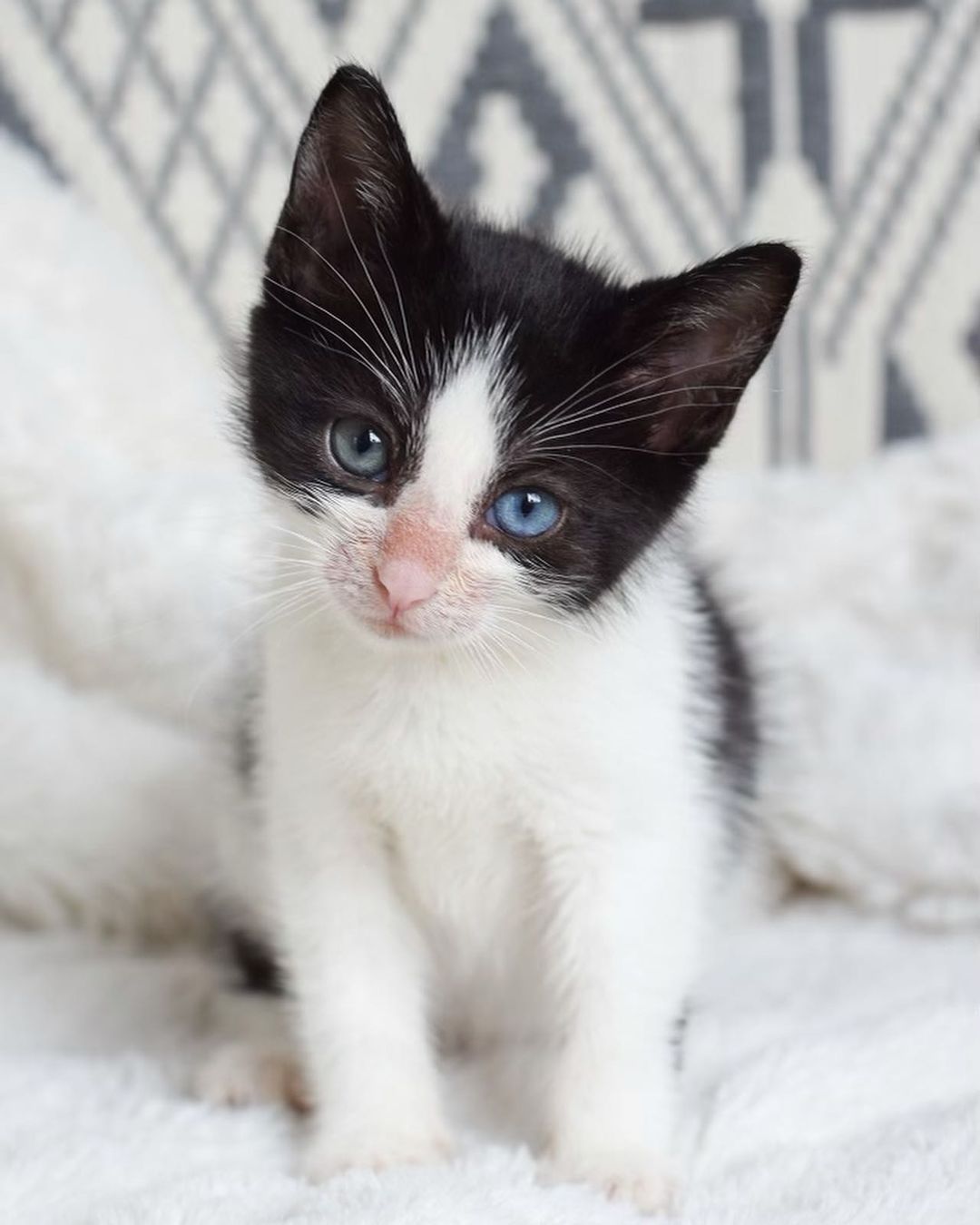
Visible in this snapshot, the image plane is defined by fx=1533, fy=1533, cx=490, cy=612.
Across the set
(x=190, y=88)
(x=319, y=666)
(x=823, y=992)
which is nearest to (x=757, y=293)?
(x=319, y=666)

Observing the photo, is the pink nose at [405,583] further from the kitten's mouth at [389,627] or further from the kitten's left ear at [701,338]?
the kitten's left ear at [701,338]

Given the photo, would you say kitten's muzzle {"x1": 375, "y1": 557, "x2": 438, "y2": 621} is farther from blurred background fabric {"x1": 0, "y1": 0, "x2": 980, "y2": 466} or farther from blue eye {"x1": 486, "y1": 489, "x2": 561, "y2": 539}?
blurred background fabric {"x1": 0, "y1": 0, "x2": 980, "y2": 466}

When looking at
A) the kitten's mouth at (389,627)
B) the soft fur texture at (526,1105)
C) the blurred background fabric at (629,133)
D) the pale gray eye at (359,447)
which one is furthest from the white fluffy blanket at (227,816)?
the pale gray eye at (359,447)

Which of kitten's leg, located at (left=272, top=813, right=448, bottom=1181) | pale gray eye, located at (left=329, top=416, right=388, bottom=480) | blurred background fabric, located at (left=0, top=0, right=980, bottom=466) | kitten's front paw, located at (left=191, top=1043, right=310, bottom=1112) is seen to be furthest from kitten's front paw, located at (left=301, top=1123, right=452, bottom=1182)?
blurred background fabric, located at (left=0, top=0, right=980, bottom=466)

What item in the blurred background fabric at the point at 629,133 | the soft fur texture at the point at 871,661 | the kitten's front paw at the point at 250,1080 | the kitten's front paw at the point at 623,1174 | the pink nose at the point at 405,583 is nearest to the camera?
the pink nose at the point at 405,583

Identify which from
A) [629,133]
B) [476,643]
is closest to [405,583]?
[476,643]

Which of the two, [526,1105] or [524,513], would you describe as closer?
[524,513]

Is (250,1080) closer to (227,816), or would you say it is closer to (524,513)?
(227,816)

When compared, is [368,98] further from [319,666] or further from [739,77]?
[739,77]
